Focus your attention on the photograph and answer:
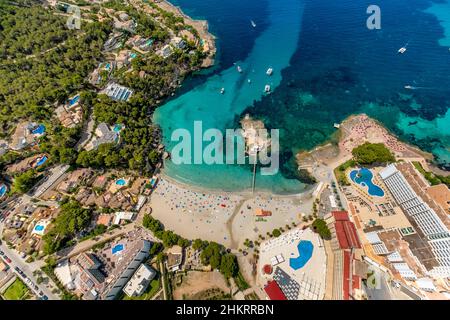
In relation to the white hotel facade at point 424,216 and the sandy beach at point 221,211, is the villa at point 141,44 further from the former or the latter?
the white hotel facade at point 424,216

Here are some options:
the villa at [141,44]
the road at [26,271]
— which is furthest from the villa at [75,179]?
the villa at [141,44]

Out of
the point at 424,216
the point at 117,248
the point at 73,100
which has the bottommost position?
the point at 117,248

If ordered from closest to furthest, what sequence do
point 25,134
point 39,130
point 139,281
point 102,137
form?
point 139,281 < point 102,137 < point 25,134 < point 39,130

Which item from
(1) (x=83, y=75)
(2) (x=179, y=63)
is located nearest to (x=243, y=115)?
(2) (x=179, y=63)

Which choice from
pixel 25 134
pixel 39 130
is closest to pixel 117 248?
pixel 39 130

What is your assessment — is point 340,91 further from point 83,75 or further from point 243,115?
point 83,75

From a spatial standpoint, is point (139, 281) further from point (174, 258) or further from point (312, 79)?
point (312, 79)

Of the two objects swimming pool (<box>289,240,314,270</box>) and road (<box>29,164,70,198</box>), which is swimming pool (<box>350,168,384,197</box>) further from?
road (<box>29,164,70,198</box>)
